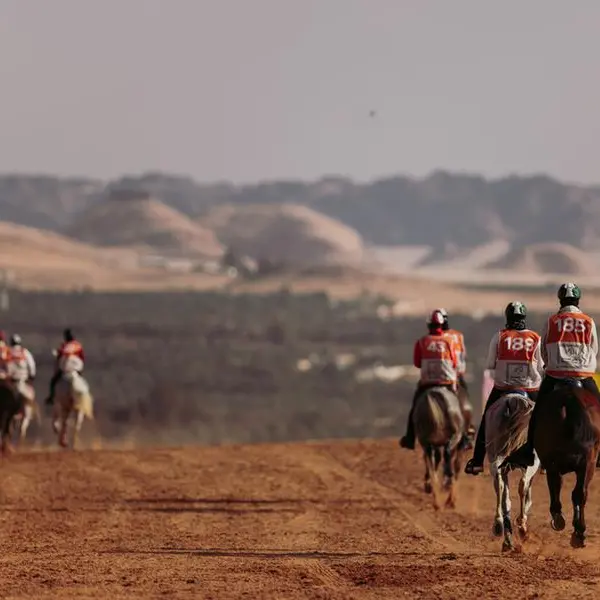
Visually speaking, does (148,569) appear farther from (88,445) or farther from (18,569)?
(88,445)

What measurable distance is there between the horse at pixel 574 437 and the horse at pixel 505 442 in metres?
1.10

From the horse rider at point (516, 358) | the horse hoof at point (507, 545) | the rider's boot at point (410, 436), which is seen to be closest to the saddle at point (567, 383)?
the horse rider at point (516, 358)

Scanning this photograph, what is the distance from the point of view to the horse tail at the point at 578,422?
584 inches

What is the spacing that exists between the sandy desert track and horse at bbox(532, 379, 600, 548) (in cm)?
55

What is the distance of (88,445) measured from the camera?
5609cm

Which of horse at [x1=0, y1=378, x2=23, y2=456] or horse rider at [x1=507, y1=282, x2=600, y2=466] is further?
horse at [x1=0, y1=378, x2=23, y2=456]

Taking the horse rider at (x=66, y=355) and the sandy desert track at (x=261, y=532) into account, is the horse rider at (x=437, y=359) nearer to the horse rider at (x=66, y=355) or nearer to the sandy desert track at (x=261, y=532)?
the sandy desert track at (x=261, y=532)

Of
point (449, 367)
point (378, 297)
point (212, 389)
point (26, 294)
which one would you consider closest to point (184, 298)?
point (26, 294)

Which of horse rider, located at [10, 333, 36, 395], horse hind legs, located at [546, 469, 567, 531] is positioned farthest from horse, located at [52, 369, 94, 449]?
horse hind legs, located at [546, 469, 567, 531]

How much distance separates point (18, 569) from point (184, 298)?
99.2 meters

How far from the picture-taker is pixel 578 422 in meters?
14.8

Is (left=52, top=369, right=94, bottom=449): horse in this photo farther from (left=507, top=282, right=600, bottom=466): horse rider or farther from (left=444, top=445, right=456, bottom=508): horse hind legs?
(left=507, top=282, right=600, bottom=466): horse rider

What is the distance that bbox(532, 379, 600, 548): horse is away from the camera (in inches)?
584

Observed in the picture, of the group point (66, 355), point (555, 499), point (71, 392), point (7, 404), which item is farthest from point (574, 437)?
point (71, 392)
